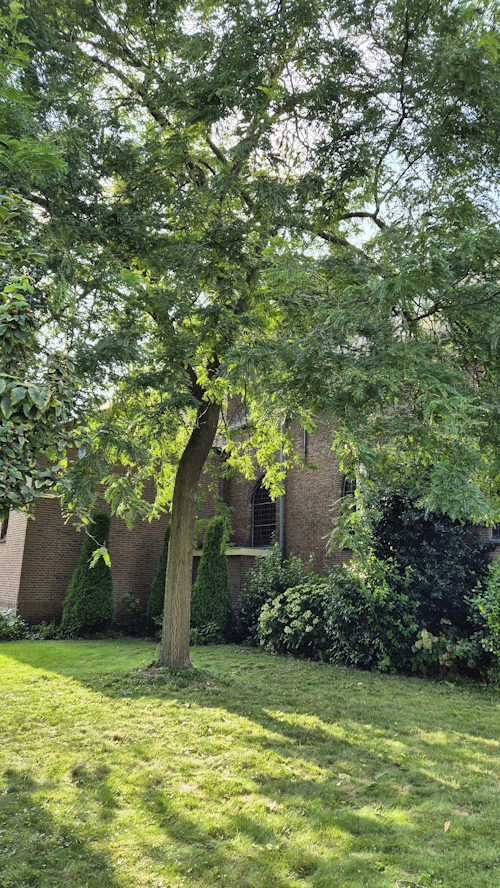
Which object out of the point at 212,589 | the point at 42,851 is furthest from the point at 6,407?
the point at 212,589

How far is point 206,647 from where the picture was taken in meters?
12.6

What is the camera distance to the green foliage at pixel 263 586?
12.6 metres

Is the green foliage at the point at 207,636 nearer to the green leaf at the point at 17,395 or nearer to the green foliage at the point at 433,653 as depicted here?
the green foliage at the point at 433,653

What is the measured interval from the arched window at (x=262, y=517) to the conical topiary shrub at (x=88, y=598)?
450cm

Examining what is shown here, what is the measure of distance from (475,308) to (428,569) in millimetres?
5925

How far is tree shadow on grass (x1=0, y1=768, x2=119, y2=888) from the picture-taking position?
9.93ft

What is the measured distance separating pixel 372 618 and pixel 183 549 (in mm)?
3437

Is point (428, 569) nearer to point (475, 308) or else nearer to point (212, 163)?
point (475, 308)

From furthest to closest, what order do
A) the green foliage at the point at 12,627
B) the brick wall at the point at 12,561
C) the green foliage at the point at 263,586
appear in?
the brick wall at the point at 12,561 → the green foliage at the point at 263,586 → the green foliage at the point at 12,627

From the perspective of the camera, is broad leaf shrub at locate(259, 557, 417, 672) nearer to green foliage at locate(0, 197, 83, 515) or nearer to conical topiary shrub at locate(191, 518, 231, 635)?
conical topiary shrub at locate(191, 518, 231, 635)

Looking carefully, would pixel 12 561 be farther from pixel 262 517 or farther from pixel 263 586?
pixel 262 517

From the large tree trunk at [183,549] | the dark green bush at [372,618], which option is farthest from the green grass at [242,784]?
the dark green bush at [372,618]

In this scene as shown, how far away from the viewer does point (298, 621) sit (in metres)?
11.0

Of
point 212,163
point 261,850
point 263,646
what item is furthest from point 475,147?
point 263,646
